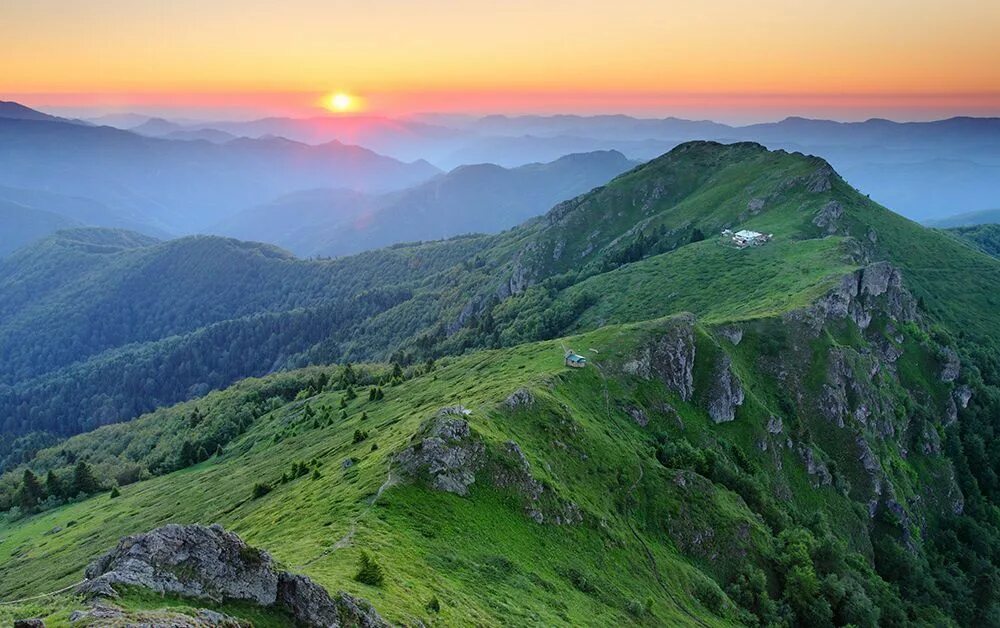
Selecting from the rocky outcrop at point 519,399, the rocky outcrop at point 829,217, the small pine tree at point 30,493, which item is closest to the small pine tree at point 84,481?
the small pine tree at point 30,493

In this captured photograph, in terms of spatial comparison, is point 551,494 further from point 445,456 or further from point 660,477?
point 660,477

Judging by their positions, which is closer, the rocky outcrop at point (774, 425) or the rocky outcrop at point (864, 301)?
the rocky outcrop at point (774, 425)

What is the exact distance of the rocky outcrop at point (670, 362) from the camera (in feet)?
343

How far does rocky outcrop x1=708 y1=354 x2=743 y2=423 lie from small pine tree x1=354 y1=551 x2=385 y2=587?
79.4 m

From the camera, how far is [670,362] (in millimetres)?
107312

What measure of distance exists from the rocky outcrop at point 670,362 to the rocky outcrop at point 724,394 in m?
4.30

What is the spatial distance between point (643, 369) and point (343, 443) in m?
56.9

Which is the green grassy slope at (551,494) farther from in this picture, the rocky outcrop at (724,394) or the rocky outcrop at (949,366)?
the rocky outcrop at (949,366)

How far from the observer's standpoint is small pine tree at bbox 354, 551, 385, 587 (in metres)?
43.1

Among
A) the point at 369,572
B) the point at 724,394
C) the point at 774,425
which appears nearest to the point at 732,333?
the point at 724,394

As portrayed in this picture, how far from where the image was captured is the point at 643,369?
104375 mm

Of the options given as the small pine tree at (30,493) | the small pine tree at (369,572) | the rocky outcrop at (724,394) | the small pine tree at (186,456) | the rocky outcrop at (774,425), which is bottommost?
the small pine tree at (30,493)

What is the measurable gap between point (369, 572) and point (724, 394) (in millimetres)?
83711

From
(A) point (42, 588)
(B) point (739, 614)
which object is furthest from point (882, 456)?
(A) point (42, 588)
